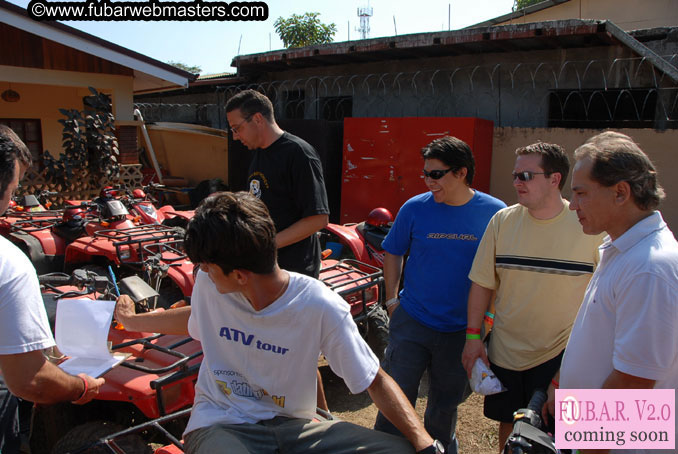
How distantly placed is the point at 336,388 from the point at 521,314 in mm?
1920

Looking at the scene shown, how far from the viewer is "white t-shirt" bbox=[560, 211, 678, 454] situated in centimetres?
154

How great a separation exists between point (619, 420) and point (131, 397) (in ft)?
6.37

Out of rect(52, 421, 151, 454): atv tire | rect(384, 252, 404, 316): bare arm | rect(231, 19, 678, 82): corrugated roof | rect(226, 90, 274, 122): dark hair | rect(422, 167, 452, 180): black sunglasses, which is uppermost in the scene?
rect(231, 19, 678, 82): corrugated roof

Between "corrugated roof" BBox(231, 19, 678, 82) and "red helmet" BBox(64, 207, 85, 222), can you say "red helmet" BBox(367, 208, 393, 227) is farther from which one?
"corrugated roof" BBox(231, 19, 678, 82)

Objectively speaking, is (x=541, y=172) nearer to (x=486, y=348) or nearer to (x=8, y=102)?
(x=486, y=348)

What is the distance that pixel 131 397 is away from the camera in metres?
2.38

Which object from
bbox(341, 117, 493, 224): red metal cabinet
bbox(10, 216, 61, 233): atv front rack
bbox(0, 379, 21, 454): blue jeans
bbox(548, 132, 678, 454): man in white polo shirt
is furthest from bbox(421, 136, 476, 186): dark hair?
bbox(341, 117, 493, 224): red metal cabinet

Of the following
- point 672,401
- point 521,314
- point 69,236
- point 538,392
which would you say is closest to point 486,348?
point 521,314

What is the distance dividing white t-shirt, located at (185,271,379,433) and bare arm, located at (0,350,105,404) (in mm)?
486

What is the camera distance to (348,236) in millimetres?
4910

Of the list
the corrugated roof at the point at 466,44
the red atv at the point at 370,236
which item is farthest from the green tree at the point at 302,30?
the red atv at the point at 370,236

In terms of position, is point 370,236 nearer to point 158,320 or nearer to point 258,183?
point 258,183

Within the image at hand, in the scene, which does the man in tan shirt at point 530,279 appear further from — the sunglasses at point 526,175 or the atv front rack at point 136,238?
the atv front rack at point 136,238

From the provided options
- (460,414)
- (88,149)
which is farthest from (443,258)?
(88,149)
